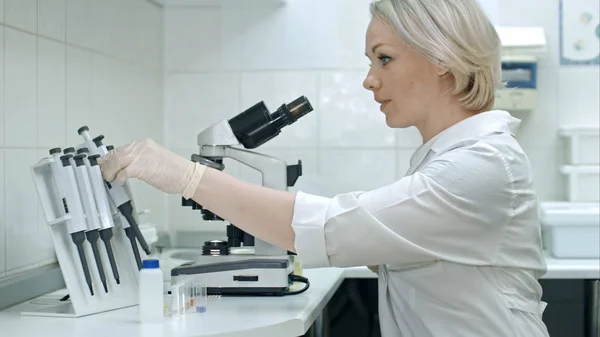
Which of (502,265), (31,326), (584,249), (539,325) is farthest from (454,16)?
(584,249)

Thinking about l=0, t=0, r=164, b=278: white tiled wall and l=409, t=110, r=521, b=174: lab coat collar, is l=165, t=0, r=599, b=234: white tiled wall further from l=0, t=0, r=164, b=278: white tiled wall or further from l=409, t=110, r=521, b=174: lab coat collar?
l=409, t=110, r=521, b=174: lab coat collar

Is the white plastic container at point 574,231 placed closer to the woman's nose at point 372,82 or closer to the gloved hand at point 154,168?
the woman's nose at point 372,82

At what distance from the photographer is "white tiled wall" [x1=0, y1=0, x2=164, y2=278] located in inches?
69.6

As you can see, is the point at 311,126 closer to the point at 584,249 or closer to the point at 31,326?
the point at 584,249

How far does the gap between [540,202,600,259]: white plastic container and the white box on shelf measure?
23cm

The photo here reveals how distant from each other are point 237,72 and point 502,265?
64.1 inches

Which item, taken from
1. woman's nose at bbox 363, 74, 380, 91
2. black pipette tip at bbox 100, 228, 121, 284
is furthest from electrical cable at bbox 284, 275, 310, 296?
woman's nose at bbox 363, 74, 380, 91

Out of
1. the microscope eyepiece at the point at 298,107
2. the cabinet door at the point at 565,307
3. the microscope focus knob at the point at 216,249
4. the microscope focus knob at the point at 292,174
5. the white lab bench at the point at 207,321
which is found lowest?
the cabinet door at the point at 565,307

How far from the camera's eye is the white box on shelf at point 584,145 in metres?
2.75

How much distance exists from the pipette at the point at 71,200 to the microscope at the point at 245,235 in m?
0.31

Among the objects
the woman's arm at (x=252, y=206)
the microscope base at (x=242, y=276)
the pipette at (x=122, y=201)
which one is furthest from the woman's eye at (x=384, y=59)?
the pipette at (x=122, y=201)

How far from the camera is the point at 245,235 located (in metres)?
1.96

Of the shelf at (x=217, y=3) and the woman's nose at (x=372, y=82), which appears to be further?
the shelf at (x=217, y=3)

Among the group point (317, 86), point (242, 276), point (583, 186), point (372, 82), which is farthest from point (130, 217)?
point (583, 186)
